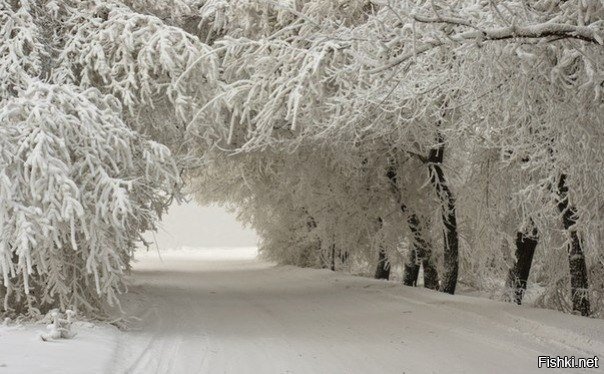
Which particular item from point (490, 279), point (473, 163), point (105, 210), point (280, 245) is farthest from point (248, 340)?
point (280, 245)

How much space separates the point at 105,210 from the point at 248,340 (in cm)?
239

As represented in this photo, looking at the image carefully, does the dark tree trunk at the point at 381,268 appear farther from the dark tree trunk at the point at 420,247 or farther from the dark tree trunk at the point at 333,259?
the dark tree trunk at the point at 333,259

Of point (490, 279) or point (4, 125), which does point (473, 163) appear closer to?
point (490, 279)

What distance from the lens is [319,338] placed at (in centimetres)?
1006

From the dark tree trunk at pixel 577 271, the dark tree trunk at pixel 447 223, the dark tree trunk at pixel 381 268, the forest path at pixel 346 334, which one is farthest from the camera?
the dark tree trunk at pixel 381 268

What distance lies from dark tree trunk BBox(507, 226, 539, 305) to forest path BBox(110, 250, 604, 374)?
1.33 metres

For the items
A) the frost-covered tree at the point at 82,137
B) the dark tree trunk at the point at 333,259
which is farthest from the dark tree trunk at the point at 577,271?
the dark tree trunk at the point at 333,259

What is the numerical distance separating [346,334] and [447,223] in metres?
5.79

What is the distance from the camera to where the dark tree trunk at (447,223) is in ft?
51.3

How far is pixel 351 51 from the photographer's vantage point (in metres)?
7.63

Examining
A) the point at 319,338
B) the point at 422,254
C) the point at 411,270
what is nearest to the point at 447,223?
the point at 422,254

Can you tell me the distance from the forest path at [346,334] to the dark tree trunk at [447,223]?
927 mm

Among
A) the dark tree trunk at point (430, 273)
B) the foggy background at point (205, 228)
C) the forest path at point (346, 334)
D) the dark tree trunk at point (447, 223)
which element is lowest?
the foggy background at point (205, 228)

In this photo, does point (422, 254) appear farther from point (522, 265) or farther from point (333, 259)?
point (333, 259)
